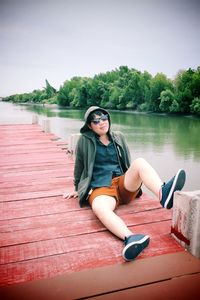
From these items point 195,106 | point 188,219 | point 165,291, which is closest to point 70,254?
point 165,291

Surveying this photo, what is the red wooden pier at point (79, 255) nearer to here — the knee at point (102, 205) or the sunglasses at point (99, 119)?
the knee at point (102, 205)

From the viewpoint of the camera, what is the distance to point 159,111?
1225 inches

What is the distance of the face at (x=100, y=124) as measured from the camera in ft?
7.68

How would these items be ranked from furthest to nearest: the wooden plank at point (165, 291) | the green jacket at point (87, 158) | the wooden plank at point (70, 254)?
the green jacket at point (87, 158) < the wooden plank at point (70, 254) < the wooden plank at point (165, 291)

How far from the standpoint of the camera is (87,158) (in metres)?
2.35

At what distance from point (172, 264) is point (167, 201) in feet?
1.36

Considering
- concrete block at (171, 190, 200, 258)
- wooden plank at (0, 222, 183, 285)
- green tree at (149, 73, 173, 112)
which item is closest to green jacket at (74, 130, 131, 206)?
wooden plank at (0, 222, 183, 285)

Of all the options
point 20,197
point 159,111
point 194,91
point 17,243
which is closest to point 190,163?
point 20,197

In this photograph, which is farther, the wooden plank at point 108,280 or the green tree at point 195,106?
the green tree at point 195,106

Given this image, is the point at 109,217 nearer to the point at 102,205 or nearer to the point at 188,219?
the point at 102,205

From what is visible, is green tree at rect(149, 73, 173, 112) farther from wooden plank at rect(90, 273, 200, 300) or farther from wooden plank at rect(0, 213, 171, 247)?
wooden plank at rect(90, 273, 200, 300)

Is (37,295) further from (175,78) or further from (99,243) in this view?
(175,78)

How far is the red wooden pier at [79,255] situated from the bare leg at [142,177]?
0.26 metres

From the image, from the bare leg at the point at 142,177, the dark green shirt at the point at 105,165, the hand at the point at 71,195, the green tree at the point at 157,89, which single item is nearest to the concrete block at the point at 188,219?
the bare leg at the point at 142,177
